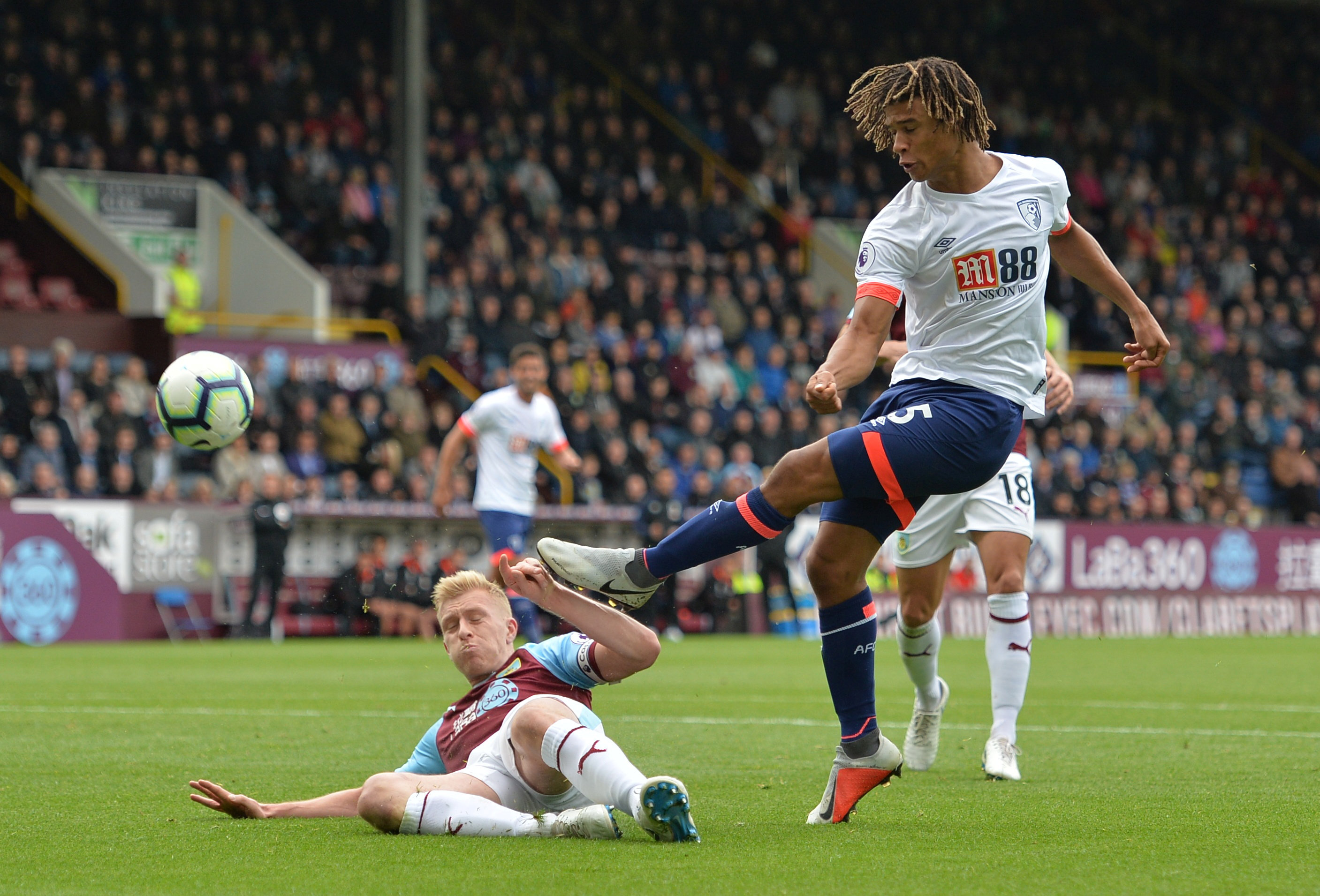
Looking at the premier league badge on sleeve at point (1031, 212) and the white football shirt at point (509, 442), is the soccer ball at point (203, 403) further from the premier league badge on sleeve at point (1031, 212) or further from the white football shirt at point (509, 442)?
the white football shirt at point (509, 442)

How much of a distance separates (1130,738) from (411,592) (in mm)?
11604

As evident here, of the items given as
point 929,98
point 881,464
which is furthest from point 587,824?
point 929,98

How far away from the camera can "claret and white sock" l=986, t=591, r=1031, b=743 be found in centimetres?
666

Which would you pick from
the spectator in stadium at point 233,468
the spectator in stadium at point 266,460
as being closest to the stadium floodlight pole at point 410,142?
the spectator in stadium at point 266,460

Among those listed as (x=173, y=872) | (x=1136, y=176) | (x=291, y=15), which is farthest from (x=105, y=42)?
(x=173, y=872)

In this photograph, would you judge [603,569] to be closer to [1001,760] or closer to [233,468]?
[1001,760]

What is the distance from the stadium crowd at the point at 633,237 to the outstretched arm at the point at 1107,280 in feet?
44.8

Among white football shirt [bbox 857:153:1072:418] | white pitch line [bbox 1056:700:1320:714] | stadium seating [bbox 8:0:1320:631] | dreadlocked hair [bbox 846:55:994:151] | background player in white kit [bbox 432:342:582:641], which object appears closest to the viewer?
dreadlocked hair [bbox 846:55:994:151]

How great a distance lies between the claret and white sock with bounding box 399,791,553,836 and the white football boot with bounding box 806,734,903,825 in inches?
35.7

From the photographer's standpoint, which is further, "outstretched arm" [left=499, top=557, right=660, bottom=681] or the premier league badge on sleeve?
the premier league badge on sleeve

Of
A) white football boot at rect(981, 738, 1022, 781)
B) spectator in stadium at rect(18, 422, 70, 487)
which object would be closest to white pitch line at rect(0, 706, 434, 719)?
white football boot at rect(981, 738, 1022, 781)

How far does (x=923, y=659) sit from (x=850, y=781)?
1829 mm

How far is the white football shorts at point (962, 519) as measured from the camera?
22.5ft

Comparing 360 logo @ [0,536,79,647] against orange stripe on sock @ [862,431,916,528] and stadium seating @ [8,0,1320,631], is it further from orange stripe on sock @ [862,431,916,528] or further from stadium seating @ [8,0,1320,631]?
orange stripe on sock @ [862,431,916,528]
